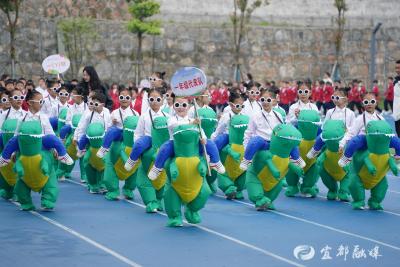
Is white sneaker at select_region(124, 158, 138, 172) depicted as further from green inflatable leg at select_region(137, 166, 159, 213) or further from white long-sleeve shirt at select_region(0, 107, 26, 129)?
white long-sleeve shirt at select_region(0, 107, 26, 129)

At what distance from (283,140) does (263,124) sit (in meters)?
0.63

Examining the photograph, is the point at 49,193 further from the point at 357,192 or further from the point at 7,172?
the point at 357,192

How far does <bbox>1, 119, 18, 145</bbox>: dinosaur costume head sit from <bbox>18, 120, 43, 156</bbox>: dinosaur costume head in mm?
1059

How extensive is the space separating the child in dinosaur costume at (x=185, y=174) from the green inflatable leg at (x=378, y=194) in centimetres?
310

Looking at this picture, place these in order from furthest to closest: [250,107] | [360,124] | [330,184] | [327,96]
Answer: [327,96] → [250,107] → [330,184] → [360,124]

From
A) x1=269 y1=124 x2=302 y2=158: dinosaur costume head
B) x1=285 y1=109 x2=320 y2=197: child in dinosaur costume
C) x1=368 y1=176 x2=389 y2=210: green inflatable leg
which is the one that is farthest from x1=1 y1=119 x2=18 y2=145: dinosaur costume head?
x1=368 y1=176 x2=389 y2=210: green inflatable leg

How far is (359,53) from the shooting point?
135 ft

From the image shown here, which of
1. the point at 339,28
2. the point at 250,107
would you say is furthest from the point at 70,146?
the point at 339,28

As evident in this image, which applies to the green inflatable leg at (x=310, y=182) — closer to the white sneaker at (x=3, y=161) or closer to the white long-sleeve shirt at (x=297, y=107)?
the white long-sleeve shirt at (x=297, y=107)

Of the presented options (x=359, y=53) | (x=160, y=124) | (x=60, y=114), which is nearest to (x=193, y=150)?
(x=160, y=124)

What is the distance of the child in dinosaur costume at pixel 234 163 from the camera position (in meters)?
15.4

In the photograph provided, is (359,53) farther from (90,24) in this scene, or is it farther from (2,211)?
(2,211)

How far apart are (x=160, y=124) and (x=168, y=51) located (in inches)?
968

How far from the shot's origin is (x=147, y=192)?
1373 cm
